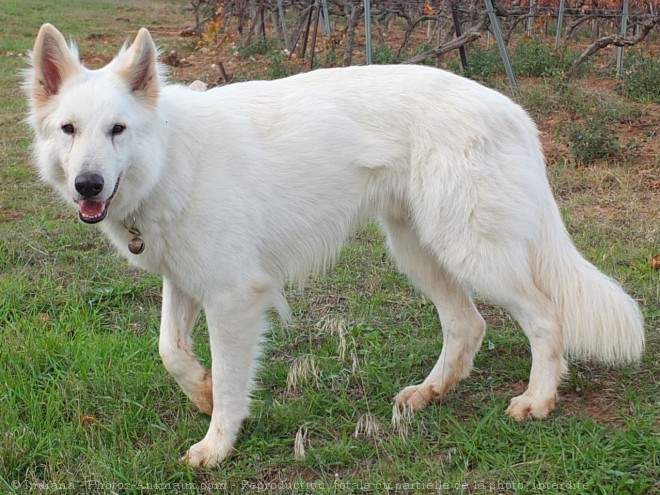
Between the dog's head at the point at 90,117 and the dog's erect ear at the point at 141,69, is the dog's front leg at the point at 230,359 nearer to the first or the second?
the dog's head at the point at 90,117

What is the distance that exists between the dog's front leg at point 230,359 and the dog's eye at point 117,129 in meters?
0.79

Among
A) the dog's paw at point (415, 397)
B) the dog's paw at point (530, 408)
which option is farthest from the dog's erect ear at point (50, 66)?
the dog's paw at point (530, 408)

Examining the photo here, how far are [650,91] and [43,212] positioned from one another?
7171 millimetres

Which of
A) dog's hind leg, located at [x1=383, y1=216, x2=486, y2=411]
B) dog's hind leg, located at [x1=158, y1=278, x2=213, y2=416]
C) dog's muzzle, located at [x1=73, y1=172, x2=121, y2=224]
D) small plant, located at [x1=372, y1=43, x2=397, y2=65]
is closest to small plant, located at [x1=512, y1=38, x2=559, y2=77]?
small plant, located at [x1=372, y1=43, x2=397, y2=65]

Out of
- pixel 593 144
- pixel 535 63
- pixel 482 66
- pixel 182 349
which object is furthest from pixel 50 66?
pixel 535 63

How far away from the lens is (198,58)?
15828 mm

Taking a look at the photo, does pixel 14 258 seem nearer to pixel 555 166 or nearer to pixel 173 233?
pixel 173 233

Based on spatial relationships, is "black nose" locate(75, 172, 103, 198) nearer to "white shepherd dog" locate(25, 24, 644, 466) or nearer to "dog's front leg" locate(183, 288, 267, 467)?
"white shepherd dog" locate(25, 24, 644, 466)

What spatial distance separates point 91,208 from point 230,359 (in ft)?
2.90

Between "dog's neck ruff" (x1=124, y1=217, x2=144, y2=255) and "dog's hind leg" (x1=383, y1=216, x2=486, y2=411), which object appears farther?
"dog's hind leg" (x1=383, y1=216, x2=486, y2=411)

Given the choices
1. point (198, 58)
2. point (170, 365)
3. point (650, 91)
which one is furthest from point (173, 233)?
point (198, 58)

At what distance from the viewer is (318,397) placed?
341 centimetres

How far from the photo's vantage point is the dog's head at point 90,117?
2779mm

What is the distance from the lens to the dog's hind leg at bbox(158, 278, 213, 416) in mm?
3273
